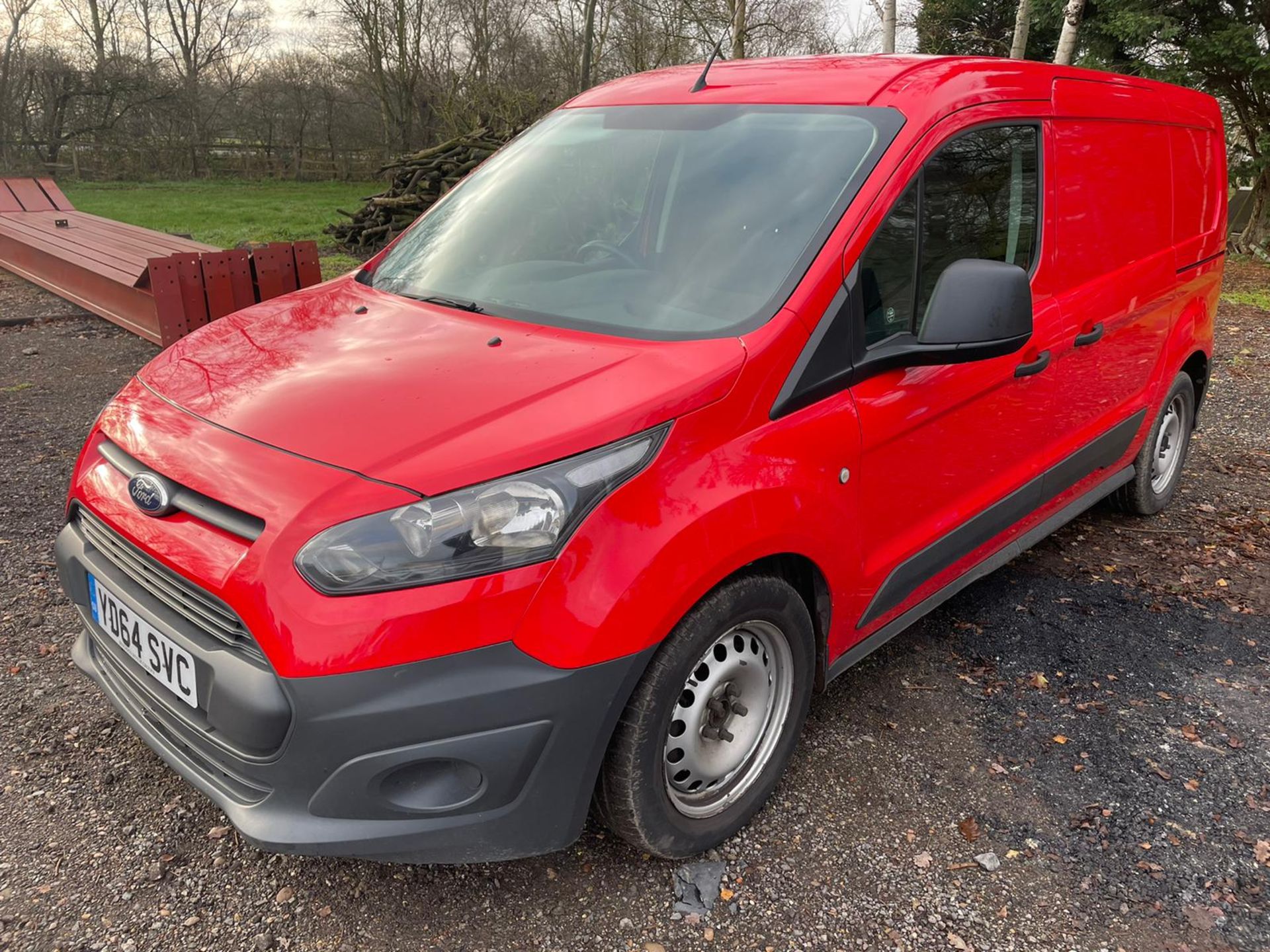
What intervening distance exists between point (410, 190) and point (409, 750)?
1245cm

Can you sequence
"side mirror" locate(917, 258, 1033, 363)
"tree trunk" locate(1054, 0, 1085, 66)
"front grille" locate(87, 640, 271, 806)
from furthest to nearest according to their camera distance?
"tree trunk" locate(1054, 0, 1085, 66), "side mirror" locate(917, 258, 1033, 363), "front grille" locate(87, 640, 271, 806)

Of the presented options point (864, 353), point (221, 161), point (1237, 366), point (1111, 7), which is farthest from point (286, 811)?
point (221, 161)

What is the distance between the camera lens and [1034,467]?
3.13m

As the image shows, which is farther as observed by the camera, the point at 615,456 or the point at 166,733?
the point at 166,733

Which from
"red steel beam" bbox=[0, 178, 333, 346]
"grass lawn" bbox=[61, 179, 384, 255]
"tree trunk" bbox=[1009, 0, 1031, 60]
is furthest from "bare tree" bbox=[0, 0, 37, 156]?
"tree trunk" bbox=[1009, 0, 1031, 60]

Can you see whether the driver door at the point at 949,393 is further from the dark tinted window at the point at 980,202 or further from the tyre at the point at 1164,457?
the tyre at the point at 1164,457

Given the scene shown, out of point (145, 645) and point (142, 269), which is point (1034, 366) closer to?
point (145, 645)

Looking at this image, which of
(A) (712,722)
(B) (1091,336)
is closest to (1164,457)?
(B) (1091,336)

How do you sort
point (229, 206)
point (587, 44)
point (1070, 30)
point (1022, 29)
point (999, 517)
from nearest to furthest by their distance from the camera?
point (999, 517)
point (1070, 30)
point (1022, 29)
point (229, 206)
point (587, 44)

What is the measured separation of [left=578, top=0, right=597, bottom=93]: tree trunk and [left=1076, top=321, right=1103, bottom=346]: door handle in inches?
788

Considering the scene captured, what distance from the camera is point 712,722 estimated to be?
7.52 ft

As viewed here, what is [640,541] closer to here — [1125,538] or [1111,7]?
[1125,538]

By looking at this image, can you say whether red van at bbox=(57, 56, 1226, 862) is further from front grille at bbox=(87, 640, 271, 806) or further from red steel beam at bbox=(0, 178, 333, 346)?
red steel beam at bbox=(0, 178, 333, 346)

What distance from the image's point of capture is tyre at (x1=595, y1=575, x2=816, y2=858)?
6.51ft
